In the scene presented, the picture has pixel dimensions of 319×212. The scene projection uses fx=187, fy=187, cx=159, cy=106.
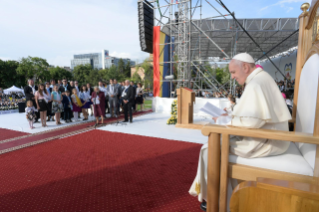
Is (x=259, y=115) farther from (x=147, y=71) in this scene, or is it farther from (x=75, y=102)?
(x=147, y=71)

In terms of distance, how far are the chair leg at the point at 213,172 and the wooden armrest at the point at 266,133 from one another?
7cm

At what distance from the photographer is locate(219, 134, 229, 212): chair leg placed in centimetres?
161

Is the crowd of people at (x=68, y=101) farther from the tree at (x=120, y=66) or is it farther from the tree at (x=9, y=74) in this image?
the tree at (x=120, y=66)

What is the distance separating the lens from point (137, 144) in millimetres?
4367

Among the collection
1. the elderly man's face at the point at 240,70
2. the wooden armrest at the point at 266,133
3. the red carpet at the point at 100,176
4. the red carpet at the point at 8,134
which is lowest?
the red carpet at the point at 8,134

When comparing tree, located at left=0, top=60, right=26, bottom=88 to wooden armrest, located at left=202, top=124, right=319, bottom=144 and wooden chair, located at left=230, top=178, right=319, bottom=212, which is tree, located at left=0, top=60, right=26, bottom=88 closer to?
wooden armrest, located at left=202, top=124, right=319, bottom=144

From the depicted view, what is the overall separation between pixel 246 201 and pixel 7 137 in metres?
6.14

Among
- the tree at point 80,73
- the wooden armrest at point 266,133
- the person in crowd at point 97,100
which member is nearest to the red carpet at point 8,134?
the person in crowd at point 97,100

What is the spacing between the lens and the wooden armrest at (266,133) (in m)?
1.37

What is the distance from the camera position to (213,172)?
1.67 meters

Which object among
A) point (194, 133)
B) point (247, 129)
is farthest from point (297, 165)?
point (194, 133)

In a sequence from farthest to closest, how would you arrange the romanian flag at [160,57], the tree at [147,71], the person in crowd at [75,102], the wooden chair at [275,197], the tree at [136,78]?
the tree at [136,78]
the tree at [147,71]
the romanian flag at [160,57]
the person in crowd at [75,102]
the wooden chair at [275,197]

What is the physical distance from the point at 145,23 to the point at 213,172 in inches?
381

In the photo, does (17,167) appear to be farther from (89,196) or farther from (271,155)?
(271,155)
